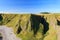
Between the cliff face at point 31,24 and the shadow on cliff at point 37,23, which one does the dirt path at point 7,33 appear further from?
the shadow on cliff at point 37,23

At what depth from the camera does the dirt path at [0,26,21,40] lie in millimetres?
14855

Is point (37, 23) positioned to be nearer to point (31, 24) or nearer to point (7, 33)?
point (31, 24)

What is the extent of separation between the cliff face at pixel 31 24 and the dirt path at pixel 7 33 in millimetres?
312

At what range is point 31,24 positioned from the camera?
15.7 meters

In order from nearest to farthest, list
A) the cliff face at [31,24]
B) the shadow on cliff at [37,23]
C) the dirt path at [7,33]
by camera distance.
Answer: the dirt path at [7,33] < the cliff face at [31,24] < the shadow on cliff at [37,23]

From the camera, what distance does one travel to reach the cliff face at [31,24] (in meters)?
15.2

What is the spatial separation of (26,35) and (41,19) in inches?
73.7

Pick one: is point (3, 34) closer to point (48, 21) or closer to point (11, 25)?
point (11, 25)

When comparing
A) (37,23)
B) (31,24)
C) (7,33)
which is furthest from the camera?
(37,23)

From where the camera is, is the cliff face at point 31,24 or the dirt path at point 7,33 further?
the cliff face at point 31,24

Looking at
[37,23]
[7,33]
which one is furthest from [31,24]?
[7,33]

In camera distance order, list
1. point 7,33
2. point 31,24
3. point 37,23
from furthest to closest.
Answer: point 37,23 → point 31,24 → point 7,33

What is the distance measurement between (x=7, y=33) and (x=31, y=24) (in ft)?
6.27

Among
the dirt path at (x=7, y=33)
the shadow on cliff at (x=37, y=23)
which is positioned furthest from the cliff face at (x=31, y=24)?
the dirt path at (x=7, y=33)
